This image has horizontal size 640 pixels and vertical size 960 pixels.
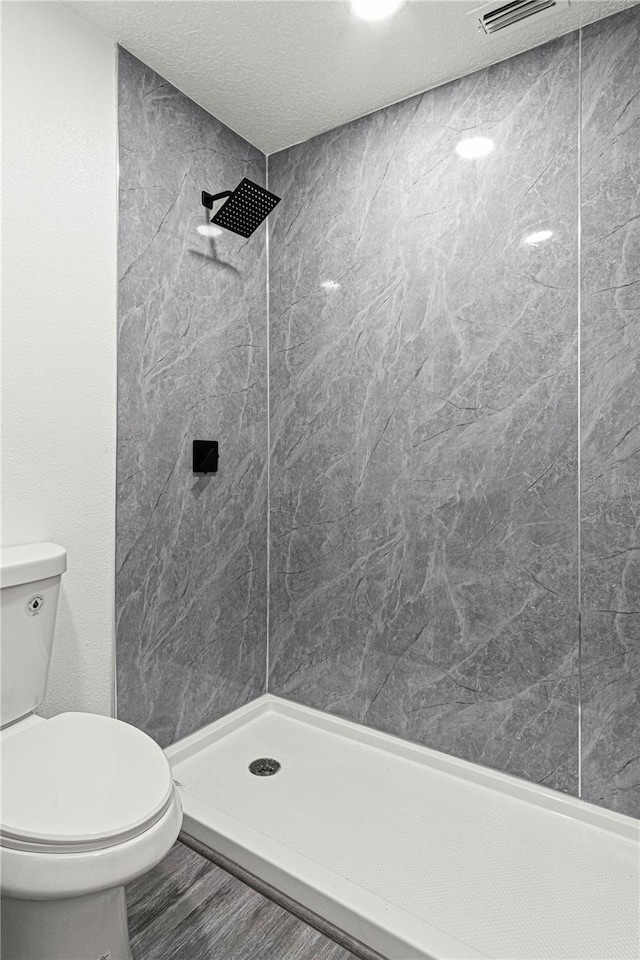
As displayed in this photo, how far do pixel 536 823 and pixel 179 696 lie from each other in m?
1.23

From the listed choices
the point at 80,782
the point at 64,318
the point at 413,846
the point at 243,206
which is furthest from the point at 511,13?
the point at 413,846

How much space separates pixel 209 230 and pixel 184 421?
0.73 meters

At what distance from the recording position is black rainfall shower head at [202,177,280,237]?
1.96 meters

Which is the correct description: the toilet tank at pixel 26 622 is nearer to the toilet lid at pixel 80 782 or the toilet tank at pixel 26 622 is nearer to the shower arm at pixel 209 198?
the toilet lid at pixel 80 782

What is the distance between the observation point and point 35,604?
141cm

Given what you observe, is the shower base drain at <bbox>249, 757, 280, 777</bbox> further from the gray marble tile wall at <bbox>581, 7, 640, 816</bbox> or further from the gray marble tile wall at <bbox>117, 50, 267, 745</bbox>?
the gray marble tile wall at <bbox>581, 7, 640, 816</bbox>

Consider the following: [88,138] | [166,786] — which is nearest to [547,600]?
[166,786]

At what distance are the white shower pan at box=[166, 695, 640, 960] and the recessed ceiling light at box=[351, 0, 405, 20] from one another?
2.32 metres

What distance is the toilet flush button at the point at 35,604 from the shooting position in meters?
1.40

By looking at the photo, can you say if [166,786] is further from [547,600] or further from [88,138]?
[88,138]

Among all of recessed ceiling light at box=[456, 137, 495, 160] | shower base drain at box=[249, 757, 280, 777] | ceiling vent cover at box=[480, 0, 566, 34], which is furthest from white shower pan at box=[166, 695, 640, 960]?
ceiling vent cover at box=[480, 0, 566, 34]

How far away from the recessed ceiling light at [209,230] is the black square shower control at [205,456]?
0.76 m

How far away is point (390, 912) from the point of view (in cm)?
132

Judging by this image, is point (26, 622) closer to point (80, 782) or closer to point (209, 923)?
point (80, 782)
